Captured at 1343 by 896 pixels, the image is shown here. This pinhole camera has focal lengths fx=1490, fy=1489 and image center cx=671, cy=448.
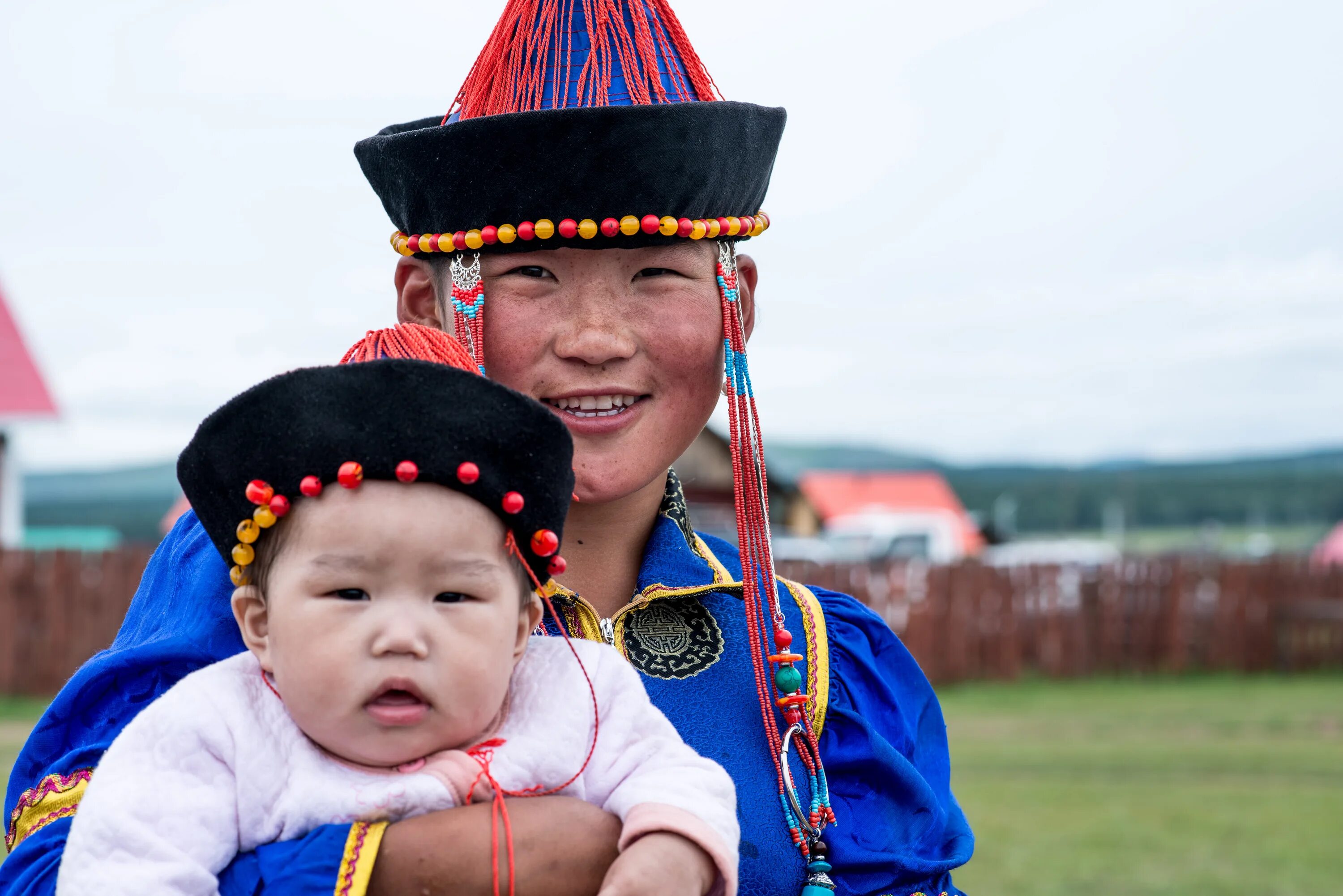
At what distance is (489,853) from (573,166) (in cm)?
103

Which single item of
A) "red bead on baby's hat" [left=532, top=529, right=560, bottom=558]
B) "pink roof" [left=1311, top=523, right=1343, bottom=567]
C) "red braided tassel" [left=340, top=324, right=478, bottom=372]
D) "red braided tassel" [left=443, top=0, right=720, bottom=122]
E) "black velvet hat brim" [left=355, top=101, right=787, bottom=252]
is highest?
"red braided tassel" [left=443, top=0, right=720, bottom=122]

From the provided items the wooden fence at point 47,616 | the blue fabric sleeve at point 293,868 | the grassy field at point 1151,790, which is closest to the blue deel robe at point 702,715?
the blue fabric sleeve at point 293,868

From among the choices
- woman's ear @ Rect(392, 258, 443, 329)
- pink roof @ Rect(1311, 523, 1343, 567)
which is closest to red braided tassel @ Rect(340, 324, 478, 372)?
woman's ear @ Rect(392, 258, 443, 329)

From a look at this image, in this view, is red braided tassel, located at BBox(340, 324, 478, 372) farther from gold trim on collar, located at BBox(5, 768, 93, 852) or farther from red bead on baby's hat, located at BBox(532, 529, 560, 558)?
gold trim on collar, located at BBox(5, 768, 93, 852)

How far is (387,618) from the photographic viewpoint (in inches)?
67.1

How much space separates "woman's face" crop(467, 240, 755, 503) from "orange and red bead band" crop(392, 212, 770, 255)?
0.12 ft

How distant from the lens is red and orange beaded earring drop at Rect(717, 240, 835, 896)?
2221 millimetres

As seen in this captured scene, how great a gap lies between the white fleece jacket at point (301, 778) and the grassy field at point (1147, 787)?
20.8 feet

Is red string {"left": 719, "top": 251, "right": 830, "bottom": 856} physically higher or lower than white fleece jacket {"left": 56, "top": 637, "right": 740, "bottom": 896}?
higher

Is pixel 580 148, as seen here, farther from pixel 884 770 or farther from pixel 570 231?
pixel 884 770

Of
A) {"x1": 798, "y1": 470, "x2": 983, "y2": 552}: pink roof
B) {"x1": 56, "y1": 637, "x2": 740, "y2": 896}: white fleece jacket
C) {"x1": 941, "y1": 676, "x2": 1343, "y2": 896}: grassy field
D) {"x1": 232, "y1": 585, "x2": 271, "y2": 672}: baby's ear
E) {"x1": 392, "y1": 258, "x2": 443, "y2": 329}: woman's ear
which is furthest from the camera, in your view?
{"x1": 798, "y1": 470, "x2": 983, "y2": 552}: pink roof

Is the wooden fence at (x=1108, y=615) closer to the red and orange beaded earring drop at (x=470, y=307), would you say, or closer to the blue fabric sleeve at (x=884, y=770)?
the blue fabric sleeve at (x=884, y=770)

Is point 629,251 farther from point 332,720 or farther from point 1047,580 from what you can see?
point 1047,580

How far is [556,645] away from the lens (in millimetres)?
1993
